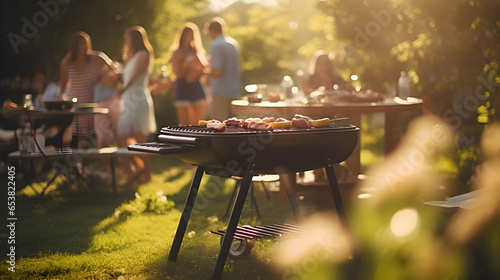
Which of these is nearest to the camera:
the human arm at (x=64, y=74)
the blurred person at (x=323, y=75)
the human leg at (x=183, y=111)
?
the human arm at (x=64, y=74)

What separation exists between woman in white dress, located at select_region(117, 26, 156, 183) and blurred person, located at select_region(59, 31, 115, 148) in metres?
0.42

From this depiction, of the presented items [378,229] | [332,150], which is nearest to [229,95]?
[378,229]

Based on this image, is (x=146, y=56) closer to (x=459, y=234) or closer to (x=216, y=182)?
(x=216, y=182)

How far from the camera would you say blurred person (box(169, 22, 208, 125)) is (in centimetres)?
837

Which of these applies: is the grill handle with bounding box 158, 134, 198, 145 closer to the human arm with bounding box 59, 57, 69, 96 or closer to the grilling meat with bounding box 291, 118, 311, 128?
the grilling meat with bounding box 291, 118, 311, 128

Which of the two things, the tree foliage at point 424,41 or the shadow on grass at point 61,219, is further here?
the tree foliage at point 424,41

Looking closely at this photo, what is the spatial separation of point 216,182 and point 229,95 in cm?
149

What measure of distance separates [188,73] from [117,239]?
395 centimetres

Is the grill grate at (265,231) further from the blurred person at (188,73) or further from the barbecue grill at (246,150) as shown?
the blurred person at (188,73)

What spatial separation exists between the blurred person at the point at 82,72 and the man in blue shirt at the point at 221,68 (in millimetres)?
1606

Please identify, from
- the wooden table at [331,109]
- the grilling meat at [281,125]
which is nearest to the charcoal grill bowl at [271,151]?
the grilling meat at [281,125]

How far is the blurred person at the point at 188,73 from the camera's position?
837 cm

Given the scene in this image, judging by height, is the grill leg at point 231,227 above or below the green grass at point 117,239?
above

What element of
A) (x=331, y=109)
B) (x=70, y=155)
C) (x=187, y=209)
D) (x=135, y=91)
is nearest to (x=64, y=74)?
(x=135, y=91)
